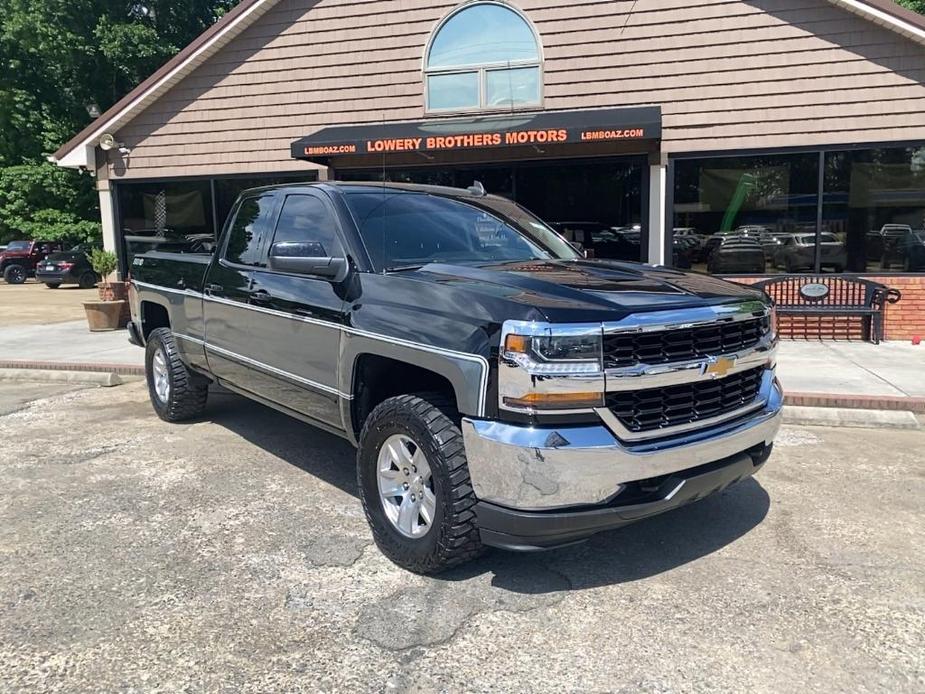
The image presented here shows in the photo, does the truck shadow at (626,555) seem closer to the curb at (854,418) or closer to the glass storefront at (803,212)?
the curb at (854,418)

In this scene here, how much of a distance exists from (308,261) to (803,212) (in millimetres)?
8885

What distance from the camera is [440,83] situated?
11594 mm

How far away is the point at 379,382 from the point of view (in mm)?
3861

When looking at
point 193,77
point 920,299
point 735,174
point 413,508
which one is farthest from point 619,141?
point 413,508

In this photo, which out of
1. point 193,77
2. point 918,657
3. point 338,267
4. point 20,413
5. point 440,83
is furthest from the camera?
point 193,77

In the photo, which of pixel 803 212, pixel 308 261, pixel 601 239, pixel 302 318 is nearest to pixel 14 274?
pixel 601 239

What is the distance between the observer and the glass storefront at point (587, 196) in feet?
36.7

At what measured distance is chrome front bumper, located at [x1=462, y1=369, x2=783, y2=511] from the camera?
2.90 m

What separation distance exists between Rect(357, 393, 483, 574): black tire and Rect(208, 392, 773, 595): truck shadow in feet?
0.67

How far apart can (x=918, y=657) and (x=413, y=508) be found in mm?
2154

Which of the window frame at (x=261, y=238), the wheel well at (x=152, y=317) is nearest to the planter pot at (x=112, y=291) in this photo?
the wheel well at (x=152, y=317)

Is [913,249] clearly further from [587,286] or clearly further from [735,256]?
[587,286]

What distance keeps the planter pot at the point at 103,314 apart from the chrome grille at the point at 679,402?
11.2 m

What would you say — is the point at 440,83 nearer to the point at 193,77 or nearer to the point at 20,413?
the point at 193,77
